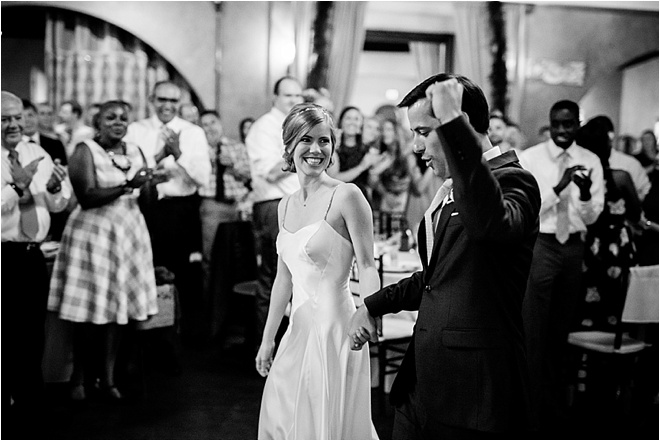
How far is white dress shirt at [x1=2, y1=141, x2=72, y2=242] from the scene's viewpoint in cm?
Answer: 359

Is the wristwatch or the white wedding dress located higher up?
the wristwatch

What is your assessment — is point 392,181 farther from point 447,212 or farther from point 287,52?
point 447,212

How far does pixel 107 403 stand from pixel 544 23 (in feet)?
21.8

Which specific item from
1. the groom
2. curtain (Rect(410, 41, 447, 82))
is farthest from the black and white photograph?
curtain (Rect(410, 41, 447, 82))

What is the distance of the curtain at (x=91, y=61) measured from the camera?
25.7 ft

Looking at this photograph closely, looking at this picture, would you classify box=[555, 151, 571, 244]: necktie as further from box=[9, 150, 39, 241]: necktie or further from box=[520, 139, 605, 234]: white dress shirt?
box=[9, 150, 39, 241]: necktie

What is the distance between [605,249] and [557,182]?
491 millimetres

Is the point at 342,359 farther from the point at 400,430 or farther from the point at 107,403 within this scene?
the point at 107,403

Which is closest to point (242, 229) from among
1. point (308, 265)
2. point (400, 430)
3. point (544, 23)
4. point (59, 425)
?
point (59, 425)

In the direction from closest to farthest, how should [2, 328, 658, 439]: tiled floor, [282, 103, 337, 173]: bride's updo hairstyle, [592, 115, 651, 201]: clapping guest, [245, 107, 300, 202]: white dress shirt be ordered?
[282, 103, 337, 173]: bride's updo hairstyle, [2, 328, 658, 439]: tiled floor, [245, 107, 300, 202]: white dress shirt, [592, 115, 651, 201]: clapping guest

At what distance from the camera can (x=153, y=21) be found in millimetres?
7777

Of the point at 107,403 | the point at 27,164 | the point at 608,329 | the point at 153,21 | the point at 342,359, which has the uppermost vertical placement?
the point at 153,21

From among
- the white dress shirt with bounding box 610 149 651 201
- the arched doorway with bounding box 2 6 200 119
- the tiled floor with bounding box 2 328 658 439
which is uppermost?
the arched doorway with bounding box 2 6 200 119

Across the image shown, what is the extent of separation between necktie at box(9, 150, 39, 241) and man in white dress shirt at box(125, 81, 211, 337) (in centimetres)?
142
